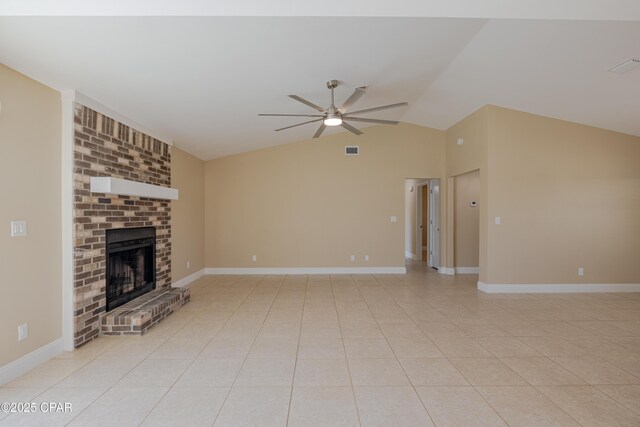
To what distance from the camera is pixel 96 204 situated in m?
3.58

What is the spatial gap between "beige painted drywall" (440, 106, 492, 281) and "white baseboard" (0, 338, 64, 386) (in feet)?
19.1

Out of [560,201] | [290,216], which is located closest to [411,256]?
[290,216]

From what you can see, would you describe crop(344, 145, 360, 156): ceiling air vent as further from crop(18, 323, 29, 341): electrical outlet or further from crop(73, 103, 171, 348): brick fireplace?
crop(18, 323, 29, 341): electrical outlet

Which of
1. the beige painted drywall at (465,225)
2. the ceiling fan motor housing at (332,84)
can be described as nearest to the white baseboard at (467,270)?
the beige painted drywall at (465,225)

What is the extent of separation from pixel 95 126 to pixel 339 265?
517cm

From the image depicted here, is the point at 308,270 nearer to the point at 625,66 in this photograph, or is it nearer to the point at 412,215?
the point at 412,215

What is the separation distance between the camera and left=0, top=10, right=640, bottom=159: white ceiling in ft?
8.39

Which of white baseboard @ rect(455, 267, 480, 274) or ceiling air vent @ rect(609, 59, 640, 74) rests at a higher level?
ceiling air vent @ rect(609, 59, 640, 74)

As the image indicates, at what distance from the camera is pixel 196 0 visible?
2.32 meters

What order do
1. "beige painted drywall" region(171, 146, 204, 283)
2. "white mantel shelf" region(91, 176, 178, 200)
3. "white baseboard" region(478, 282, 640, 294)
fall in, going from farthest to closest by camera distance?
"beige painted drywall" region(171, 146, 204, 283)
"white baseboard" region(478, 282, 640, 294)
"white mantel shelf" region(91, 176, 178, 200)

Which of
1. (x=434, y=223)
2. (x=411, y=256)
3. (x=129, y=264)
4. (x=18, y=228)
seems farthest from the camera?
(x=411, y=256)

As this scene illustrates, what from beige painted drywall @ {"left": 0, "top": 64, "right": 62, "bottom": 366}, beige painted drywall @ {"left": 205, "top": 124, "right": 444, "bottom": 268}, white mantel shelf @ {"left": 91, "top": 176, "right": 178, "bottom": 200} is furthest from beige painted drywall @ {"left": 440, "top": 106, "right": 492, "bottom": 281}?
beige painted drywall @ {"left": 0, "top": 64, "right": 62, "bottom": 366}

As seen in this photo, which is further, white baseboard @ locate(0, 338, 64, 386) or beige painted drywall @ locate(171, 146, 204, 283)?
beige painted drywall @ locate(171, 146, 204, 283)

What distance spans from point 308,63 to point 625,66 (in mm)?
3498
